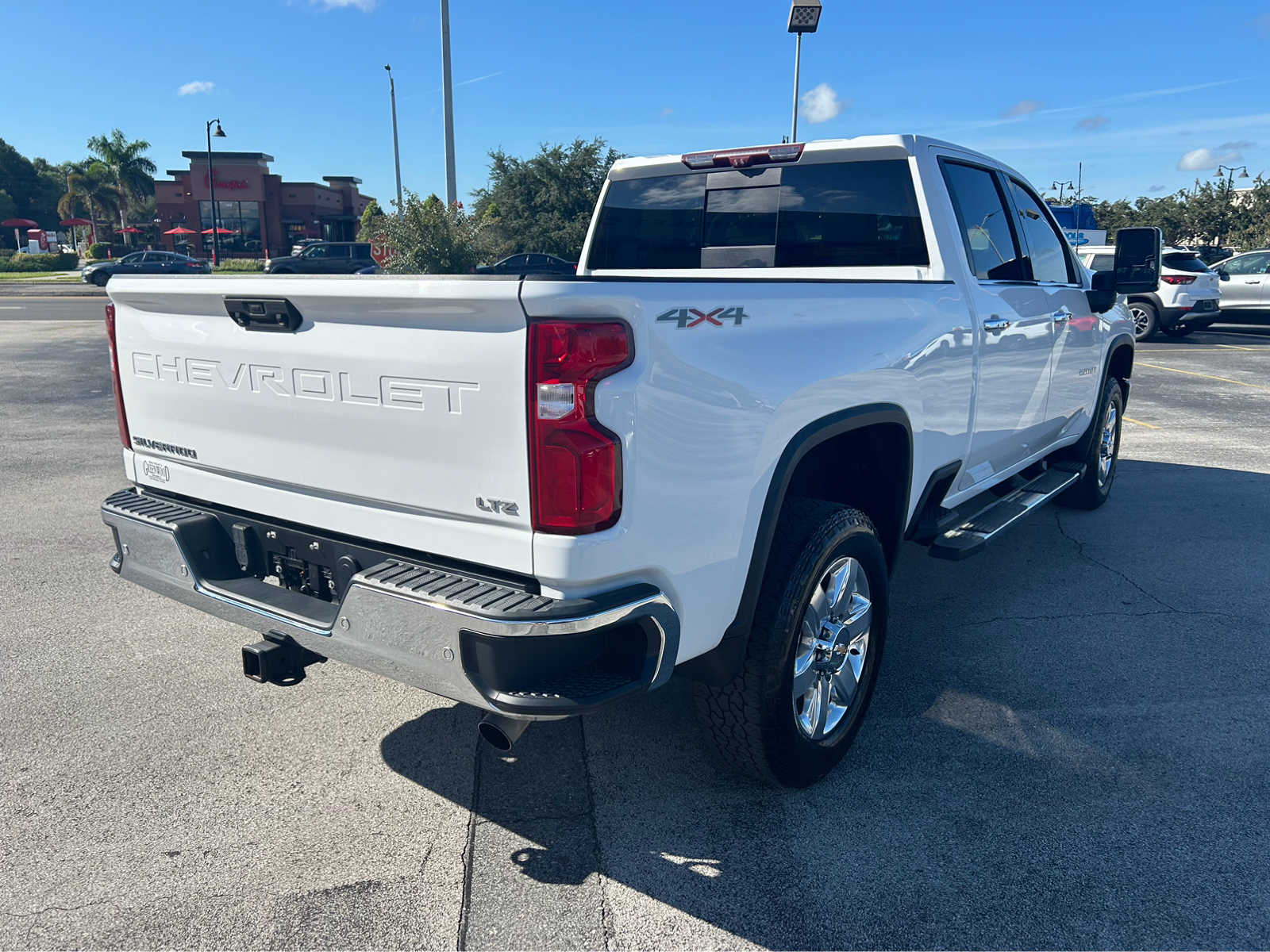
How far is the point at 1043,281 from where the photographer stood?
5.05 m

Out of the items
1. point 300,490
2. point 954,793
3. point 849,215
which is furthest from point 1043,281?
point 300,490

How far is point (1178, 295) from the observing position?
1778 cm

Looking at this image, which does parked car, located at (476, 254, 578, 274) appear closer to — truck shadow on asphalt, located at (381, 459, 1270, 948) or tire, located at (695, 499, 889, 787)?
truck shadow on asphalt, located at (381, 459, 1270, 948)

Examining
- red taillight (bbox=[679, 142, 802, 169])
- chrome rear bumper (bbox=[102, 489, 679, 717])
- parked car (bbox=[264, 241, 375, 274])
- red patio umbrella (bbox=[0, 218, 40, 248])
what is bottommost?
chrome rear bumper (bbox=[102, 489, 679, 717])

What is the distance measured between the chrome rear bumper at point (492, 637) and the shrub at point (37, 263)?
68577mm

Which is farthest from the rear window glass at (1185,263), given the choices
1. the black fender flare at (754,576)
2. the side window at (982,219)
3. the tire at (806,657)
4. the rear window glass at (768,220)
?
the black fender flare at (754,576)

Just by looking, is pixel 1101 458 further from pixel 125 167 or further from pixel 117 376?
pixel 125 167

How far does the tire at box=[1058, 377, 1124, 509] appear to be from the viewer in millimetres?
6211

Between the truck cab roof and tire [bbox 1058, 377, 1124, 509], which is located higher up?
the truck cab roof

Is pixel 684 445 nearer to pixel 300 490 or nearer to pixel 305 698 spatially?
pixel 300 490

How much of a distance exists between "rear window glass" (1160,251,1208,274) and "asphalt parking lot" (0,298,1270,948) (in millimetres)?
14980

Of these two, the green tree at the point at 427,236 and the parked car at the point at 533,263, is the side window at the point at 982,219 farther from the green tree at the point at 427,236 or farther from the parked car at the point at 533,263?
the green tree at the point at 427,236

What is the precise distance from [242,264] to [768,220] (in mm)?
57357

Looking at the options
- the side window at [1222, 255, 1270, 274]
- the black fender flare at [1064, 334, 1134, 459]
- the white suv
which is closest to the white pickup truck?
the black fender flare at [1064, 334, 1134, 459]
